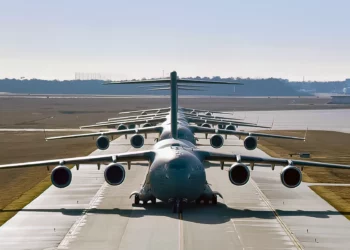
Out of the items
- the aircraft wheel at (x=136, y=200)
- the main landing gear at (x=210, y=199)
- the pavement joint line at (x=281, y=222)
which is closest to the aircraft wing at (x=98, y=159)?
the aircraft wheel at (x=136, y=200)

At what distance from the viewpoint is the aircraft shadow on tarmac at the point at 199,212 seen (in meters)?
32.1

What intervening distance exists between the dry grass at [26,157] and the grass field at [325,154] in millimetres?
20609

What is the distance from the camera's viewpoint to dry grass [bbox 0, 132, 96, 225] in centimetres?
3872

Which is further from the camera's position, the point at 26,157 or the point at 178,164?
the point at 26,157

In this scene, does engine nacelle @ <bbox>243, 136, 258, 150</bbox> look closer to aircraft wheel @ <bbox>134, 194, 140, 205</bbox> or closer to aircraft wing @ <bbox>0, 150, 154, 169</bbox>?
aircraft wing @ <bbox>0, 150, 154, 169</bbox>

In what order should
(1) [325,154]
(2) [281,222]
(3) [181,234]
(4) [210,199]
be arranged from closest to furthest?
(3) [181,234], (2) [281,222], (4) [210,199], (1) [325,154]

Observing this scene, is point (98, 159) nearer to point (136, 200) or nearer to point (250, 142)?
point (136, 200)

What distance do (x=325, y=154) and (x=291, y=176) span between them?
31926mm

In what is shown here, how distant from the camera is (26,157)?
59.5 metres

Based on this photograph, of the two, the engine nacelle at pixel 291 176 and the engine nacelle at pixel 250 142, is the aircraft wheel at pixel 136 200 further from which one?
the engine nacelle at pixel 250 142

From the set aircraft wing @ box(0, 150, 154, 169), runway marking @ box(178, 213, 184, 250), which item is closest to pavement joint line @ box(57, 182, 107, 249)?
aircraft wing @ box(0, 150, 154, 169)

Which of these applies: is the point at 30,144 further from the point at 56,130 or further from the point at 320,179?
the point at 320,179

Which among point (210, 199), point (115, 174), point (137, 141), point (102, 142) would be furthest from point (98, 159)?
point (102, 142)

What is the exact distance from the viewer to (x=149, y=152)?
35.4m
